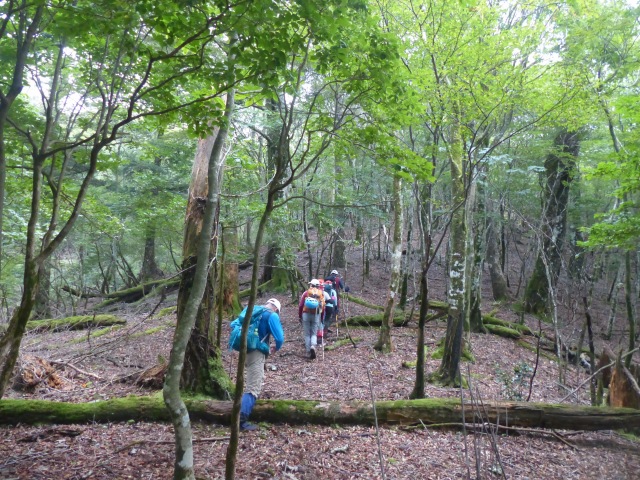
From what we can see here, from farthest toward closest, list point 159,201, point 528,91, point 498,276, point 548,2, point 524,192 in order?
point 498,276, point 524,192, point 159,201, point 548,2, point 528,91

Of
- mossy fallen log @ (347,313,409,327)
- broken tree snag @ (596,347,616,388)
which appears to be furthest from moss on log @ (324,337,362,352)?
broken tree snag @ (596,347,616,388)

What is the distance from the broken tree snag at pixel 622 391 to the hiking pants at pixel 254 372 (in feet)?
16.6

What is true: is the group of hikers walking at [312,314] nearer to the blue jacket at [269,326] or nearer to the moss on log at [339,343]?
the moss on log at [339,343]

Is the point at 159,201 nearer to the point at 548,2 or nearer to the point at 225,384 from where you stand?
the point at 225,384

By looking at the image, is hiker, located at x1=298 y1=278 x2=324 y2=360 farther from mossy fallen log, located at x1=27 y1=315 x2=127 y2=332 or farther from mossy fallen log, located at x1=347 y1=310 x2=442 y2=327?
mossy fallen log, located at x1=27 y1=315 x2=127 y2=332

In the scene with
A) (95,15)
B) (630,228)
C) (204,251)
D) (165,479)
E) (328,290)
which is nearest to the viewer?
(95,15)

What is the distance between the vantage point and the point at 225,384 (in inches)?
236

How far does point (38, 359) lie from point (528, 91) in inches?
370

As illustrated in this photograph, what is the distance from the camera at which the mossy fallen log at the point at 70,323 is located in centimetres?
1200

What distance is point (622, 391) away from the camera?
20.4ft

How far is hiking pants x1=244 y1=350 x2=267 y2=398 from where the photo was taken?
216 inches

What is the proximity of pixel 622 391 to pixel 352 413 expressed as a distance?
4247 mm

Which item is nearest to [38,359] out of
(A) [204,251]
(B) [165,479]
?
(B) [165,479]

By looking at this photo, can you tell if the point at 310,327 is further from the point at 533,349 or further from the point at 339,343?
the point at 533,349
